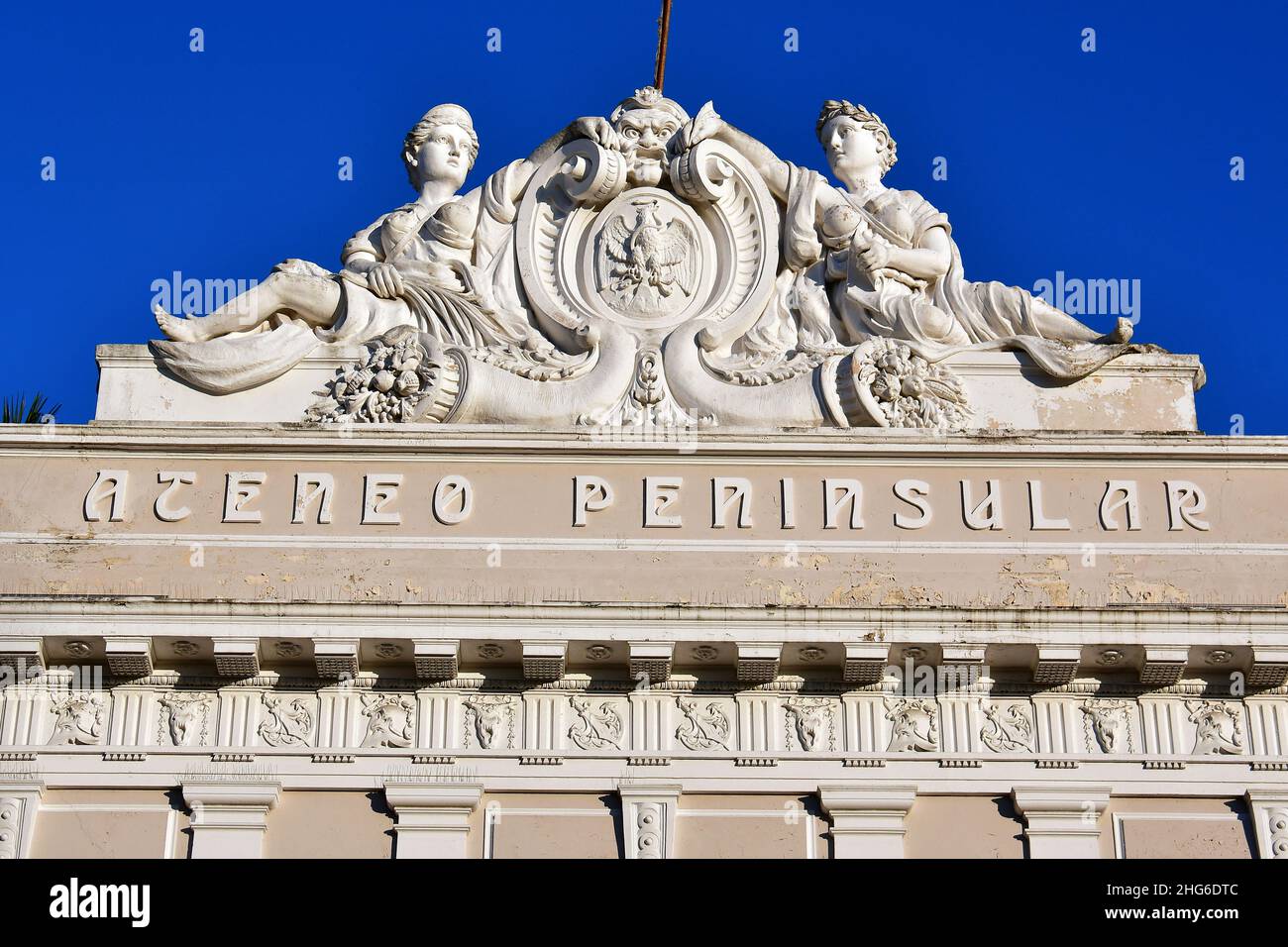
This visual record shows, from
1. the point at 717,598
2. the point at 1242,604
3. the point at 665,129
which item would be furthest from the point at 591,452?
the point at 1242,604

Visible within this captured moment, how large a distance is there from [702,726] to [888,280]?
4.55 metres

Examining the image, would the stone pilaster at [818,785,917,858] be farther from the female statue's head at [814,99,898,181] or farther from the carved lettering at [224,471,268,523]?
the female statue's head at [814,99,898,181]

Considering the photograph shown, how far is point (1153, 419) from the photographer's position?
2089cm

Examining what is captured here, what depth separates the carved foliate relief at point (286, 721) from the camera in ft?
63.0

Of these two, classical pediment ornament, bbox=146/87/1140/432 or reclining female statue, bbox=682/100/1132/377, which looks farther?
reclining female statue, bbox=682/100/1132/377

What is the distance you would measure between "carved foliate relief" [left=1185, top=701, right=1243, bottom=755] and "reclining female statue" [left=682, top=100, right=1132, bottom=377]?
3.16 meters

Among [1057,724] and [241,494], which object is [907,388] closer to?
[1057,724]

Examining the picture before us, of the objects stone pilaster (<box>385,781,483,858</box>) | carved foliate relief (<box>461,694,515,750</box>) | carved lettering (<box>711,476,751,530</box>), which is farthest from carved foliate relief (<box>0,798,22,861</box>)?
carved lettering (<box>711,476,751,530</box>)

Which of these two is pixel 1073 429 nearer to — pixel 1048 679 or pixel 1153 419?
pixel 1153 419

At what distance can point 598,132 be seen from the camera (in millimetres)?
22031

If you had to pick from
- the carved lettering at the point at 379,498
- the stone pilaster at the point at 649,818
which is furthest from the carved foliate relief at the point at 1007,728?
the carved lettering at the point at 379,498

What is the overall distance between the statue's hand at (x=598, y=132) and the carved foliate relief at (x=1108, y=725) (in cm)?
656

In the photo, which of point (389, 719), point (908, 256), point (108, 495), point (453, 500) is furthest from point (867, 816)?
point (108, 495)

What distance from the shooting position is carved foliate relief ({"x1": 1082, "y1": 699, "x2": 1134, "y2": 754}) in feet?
63.2
